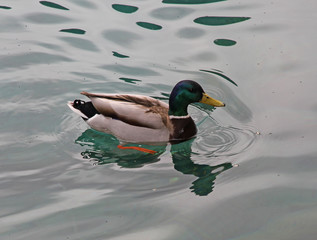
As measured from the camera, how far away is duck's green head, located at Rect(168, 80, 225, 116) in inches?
276

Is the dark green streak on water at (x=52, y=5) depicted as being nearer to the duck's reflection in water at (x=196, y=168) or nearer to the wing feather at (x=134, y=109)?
the wing feather at (x=134, y=109)

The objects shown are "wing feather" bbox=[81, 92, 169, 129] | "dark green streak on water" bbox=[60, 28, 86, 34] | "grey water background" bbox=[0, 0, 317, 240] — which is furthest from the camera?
"dark green streak on water" bbox=[60, 28, 86, 34]

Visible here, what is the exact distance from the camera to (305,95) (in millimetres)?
7652

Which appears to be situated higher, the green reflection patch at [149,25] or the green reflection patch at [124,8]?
the green reflection patch at [124,8]

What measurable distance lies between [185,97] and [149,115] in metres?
0.50

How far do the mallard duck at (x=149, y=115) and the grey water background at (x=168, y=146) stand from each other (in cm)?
16

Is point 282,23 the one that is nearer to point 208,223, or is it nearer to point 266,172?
point 266,172

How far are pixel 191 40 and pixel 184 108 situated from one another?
267 centimetres

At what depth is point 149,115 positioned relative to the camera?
6930 millimetres

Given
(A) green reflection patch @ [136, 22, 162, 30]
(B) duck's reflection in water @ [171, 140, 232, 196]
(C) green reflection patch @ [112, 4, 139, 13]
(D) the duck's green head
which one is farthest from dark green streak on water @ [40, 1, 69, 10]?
(B) duck's reflection in water @ [171, 140, 232, 196]

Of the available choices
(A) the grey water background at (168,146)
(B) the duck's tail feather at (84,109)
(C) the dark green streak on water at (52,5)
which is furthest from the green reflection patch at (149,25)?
(B) the duck's tail feather at (84,109)

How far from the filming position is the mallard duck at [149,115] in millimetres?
6945

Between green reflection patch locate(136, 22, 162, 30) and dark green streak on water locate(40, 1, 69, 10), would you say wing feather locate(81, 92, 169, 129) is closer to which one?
green reflection patch locate(136, 22, 162, 30)

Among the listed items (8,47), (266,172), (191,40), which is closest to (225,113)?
(266,172)
